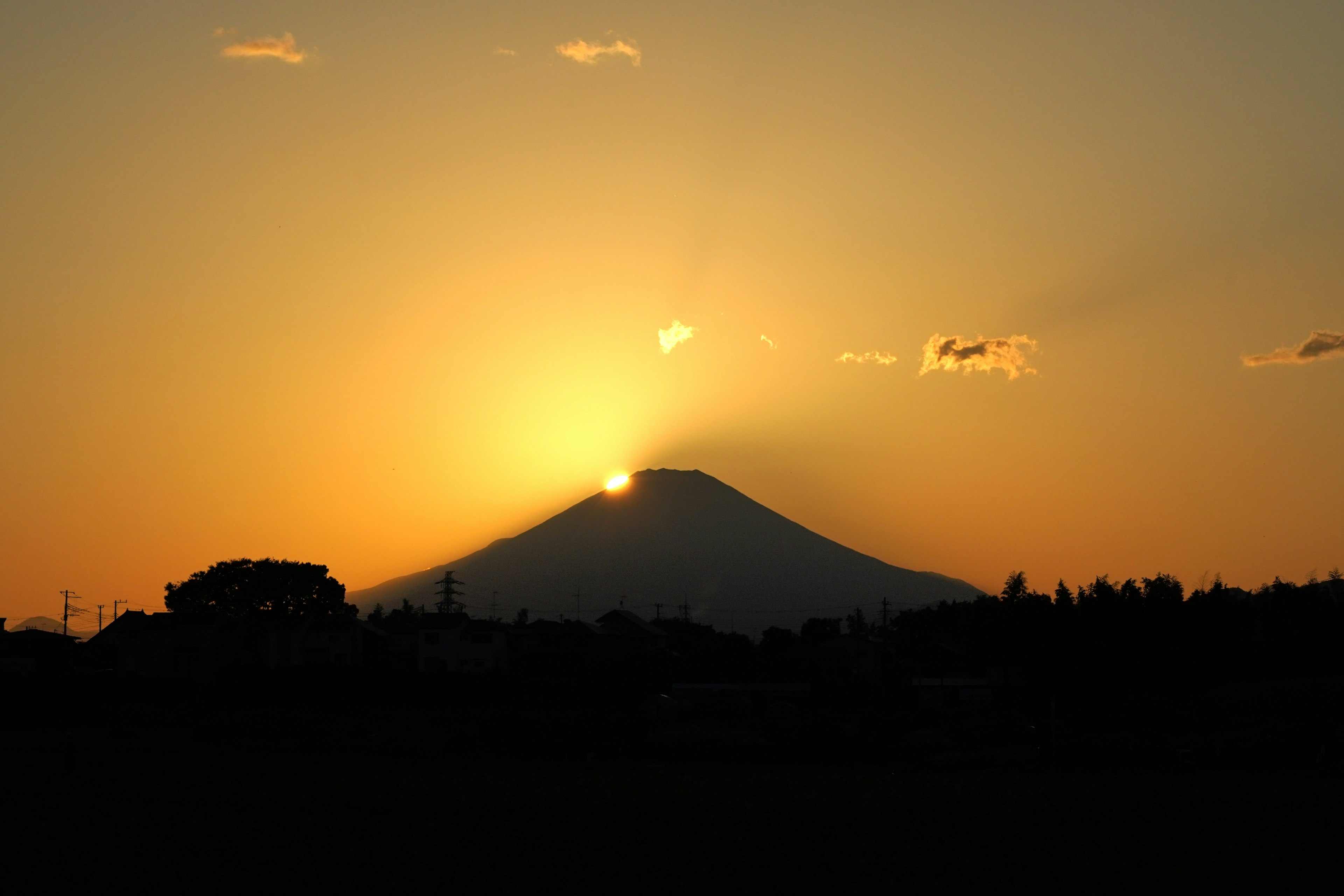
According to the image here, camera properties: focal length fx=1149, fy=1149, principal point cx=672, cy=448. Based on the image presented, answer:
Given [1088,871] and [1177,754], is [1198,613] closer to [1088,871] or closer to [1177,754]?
[1177,754]

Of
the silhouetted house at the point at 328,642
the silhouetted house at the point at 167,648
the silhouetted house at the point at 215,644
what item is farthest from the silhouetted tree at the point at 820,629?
the silhouetted house at the point at 167,648

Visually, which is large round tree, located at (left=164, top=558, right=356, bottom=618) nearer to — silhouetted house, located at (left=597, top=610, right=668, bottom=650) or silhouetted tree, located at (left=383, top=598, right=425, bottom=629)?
silhouetted tree, located at (left=383, top=598, right=425, bottom=629)

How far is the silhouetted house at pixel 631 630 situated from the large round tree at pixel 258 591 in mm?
39524

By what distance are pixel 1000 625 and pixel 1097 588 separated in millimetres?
8771

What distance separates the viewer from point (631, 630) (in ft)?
292

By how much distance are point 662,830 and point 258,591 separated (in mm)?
105282

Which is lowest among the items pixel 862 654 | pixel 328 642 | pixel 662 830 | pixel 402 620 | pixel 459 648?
pixel 662 830

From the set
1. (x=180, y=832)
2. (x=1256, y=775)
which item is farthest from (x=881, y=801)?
(x=180, y=832)

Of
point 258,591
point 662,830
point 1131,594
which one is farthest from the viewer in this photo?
point 258,591

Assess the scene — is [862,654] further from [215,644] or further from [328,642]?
[215,644]

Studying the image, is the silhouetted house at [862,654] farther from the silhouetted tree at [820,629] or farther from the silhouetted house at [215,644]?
the silhouetted house at [215,644]

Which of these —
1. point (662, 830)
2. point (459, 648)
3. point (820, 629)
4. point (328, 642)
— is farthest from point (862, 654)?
point (662, 830)

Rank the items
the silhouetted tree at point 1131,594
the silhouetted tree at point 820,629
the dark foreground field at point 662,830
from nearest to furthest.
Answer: the dark foreground field at point 662,830 → the silhouetted tree at point 1131,594 → the silhouetted tree at point 820,629

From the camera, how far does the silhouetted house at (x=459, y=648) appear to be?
3226 inches
